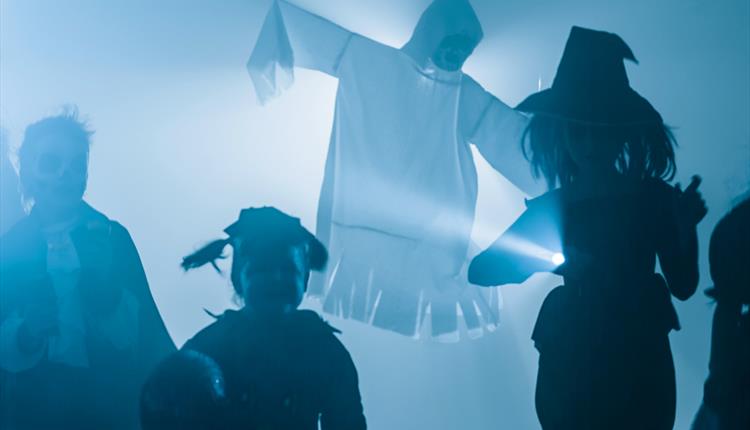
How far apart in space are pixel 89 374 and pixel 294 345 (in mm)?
422

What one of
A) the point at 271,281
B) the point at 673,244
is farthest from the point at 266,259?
the point at 673,244

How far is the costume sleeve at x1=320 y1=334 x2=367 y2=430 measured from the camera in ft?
3.72

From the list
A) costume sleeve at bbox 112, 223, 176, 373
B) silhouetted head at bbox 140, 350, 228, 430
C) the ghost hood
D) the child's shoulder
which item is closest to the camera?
silhouetted head at bbox 140, 350, 228, 430

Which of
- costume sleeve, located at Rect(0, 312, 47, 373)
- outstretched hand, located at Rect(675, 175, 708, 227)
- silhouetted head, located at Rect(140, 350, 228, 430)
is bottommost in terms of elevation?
costume sleeve, located at Rect(0, 312, 47, 373)

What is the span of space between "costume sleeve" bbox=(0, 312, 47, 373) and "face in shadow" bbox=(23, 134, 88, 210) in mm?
230

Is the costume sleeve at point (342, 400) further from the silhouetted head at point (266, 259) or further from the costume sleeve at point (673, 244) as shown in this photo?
the costume sleeve at point (673, 244)

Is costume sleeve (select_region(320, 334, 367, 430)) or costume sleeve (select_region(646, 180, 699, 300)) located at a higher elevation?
costume sleeve (select_region(646, 180, 699, 300))

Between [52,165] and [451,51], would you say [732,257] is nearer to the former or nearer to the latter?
[451,51]

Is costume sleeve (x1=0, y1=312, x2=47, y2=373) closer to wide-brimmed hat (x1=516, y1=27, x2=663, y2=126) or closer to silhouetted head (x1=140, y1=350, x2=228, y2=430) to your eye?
silhouetted head (x1=140, y1=350, x2=228, y2=430)

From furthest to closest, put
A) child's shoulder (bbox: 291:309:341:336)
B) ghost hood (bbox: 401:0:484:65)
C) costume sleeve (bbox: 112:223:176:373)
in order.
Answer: ghost hood (bbox: 401:0:484:65), costume sleeve (bbox: 112:223:176:373), child's shoulder (bbox: 291:309:341:336)

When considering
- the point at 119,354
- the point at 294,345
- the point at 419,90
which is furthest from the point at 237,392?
the point at 419,90

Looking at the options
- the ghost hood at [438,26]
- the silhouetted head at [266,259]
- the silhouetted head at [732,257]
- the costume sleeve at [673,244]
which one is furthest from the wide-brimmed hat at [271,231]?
the silhouetted head at [732,257]

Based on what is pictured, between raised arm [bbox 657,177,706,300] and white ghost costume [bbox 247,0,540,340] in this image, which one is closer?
raised arm [bbox 657,177,706,300]

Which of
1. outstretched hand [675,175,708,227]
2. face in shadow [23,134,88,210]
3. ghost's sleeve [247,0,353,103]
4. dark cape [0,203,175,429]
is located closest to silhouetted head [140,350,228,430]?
dark cape [0,203,175,429]
